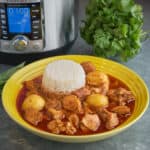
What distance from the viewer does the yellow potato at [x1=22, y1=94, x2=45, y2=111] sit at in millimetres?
668

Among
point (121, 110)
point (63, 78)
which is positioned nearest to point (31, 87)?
point (63, 78)

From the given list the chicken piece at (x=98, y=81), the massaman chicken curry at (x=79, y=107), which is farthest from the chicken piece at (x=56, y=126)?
the chicken piece at (x=98, y=81)

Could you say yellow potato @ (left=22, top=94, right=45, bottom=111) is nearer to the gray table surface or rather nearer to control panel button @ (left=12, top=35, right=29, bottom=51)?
the gray table surface

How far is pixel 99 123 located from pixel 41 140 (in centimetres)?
10

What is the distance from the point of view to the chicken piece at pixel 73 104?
0.66 meters

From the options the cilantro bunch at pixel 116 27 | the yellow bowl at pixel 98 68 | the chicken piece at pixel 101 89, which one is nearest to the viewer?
the yellow bowl at pixel 98 68

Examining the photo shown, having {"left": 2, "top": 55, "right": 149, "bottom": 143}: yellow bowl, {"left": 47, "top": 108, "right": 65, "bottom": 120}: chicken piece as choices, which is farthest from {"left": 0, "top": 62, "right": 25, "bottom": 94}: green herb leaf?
{"left": 47, "top": 108, "right": 65, "bottom": 120}: chicken piece

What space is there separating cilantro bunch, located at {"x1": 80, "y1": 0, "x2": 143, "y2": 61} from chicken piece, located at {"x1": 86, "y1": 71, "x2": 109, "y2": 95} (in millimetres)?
96

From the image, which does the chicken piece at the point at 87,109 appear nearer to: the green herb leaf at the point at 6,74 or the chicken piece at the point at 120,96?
the chicken piece at the point at 120,96

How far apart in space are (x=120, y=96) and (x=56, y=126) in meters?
0.13

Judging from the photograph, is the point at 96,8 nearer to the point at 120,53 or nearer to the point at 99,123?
the point at 120,53

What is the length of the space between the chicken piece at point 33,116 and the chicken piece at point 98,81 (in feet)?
0.36

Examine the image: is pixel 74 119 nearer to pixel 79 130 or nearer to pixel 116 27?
pixel 79 130

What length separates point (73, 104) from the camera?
2.19 ft
